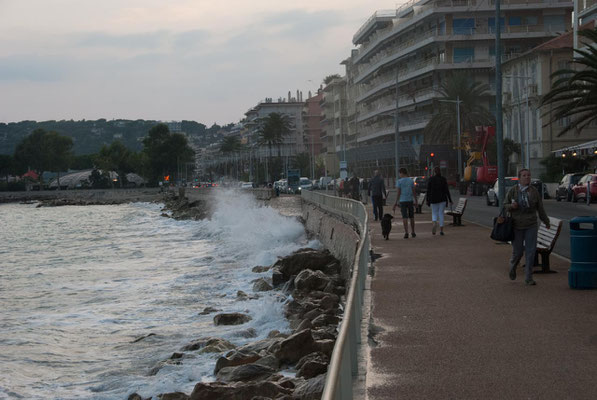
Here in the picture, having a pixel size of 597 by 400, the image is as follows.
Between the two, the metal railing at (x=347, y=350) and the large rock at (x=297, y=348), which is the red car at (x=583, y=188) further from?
the large rock at (x=297, y=348)

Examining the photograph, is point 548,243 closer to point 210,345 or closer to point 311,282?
point 210,345

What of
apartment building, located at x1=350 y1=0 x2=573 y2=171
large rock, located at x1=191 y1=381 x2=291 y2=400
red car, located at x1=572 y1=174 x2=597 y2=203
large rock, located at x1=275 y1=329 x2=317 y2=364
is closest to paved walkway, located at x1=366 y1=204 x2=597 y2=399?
large rock, located at x1=275 y1=329 x2=317 y2=364

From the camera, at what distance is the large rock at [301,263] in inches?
941

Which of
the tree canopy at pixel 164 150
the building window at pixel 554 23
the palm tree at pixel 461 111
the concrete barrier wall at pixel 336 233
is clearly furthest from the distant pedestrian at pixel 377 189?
the tree canopy at pixel 164 150

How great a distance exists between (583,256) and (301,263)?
43.2 ft

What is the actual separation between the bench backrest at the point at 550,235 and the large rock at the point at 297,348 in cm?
466

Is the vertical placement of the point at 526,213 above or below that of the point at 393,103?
below

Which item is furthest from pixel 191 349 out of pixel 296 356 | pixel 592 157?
pixel 592 157

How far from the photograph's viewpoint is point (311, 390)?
878cm

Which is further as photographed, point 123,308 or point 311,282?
point 123,308

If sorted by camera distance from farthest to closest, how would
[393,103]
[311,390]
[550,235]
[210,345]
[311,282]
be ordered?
[393,103] → [311,282] → [210,345] → [550,235] → [311,390]

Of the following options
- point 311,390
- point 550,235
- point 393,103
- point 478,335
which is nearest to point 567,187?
point 550,235

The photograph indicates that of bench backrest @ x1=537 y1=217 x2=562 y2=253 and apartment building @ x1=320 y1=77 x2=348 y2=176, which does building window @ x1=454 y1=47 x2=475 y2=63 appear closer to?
apartment building @ x1=320 y1=77 x2=348 y2=176

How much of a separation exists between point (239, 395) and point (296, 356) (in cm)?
174
